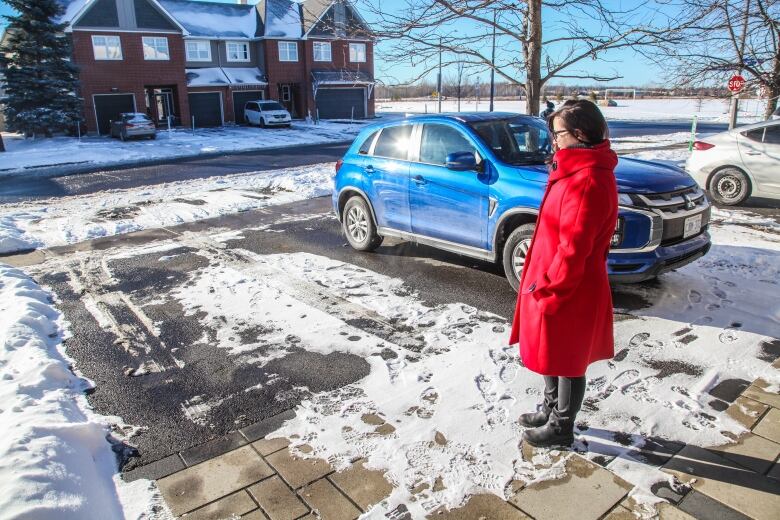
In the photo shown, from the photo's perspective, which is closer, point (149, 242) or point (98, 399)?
point (98, 399)

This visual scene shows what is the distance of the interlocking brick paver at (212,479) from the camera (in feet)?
9.50

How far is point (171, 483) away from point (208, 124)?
1447 inches

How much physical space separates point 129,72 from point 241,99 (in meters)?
7.69

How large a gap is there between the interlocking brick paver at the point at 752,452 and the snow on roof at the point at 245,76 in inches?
1472

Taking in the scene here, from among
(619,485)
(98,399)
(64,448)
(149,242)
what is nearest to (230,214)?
(149,242)

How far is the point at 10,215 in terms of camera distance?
33.8 feet

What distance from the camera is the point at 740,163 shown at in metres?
→ 9.45

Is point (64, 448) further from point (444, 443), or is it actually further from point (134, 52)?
point (134, 52)

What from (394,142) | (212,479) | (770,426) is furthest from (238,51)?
(770,426)

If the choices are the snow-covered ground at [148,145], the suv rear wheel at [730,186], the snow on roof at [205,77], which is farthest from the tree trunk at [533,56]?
the snow on roof at [205,77]

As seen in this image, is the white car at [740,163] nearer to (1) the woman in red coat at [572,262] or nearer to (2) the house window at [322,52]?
(1) the woman in red coat at [572,262]

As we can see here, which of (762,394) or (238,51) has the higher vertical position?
(238,51)

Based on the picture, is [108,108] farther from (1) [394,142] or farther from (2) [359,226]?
(1) [394,142]

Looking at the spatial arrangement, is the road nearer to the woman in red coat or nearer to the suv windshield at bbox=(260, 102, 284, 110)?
the woman in red coat
